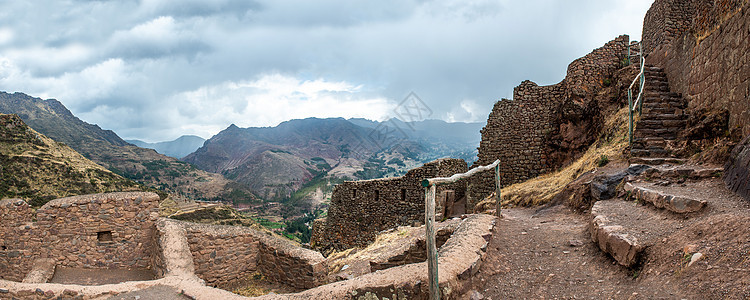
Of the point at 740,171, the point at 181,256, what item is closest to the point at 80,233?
the point at 181,256

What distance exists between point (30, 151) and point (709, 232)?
46.8 metres

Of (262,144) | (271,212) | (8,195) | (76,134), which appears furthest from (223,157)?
(8,195)

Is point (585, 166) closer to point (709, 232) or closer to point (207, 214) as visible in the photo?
point (709, 232)

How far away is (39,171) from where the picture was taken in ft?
101

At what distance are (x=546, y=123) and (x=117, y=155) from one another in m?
96.4

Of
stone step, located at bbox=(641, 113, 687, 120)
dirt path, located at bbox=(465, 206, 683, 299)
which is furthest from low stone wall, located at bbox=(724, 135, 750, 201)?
stone step, located at bbox=(641, 113, 687, 120)

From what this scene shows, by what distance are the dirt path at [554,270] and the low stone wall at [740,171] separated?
1.63 m

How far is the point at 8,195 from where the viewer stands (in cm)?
2570

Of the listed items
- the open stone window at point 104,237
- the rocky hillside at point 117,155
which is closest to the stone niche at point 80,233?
the open stone window at point 104,237

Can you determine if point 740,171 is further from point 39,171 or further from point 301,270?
point 39,171

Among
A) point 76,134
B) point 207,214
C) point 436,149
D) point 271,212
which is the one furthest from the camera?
point 76,134

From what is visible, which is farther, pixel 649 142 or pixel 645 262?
pixel 649 142

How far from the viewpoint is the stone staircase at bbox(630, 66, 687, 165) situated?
7.03 metres

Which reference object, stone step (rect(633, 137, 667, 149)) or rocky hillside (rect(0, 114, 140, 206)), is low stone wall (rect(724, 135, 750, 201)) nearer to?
stone step (rect(633, 137, 667, 149))
